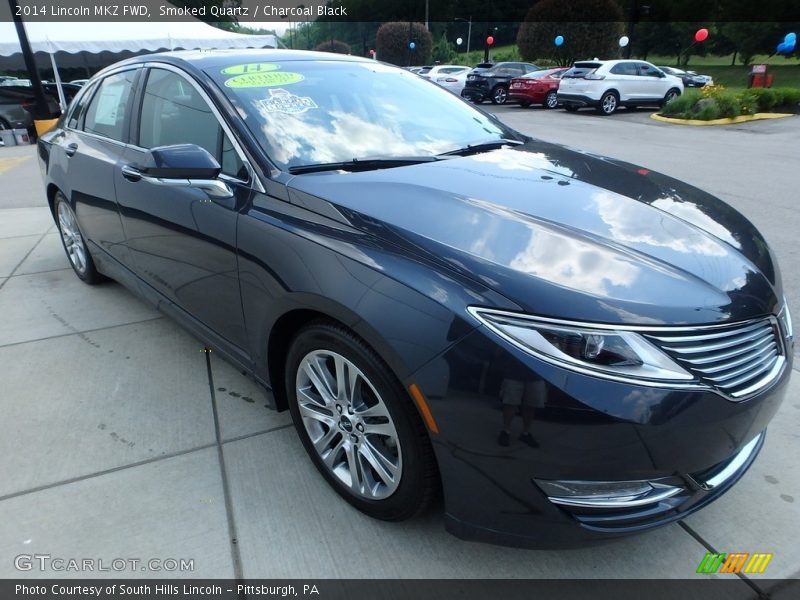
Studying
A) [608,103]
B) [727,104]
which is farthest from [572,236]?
[608,103]

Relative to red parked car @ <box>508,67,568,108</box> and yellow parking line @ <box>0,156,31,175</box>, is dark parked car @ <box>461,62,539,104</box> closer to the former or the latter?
red parked car @ <box>508,67,568,108</box>

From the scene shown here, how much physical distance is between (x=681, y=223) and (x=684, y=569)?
1.26 metres

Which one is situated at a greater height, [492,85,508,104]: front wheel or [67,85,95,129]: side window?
Answer: [67,85,95,129]: side window

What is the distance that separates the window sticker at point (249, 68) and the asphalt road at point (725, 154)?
3553mm

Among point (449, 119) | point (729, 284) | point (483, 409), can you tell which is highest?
point (449, 119)

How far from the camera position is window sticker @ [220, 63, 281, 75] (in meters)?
2.72

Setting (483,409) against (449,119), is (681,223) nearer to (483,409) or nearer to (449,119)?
(483,409)

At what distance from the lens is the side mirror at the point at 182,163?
2.30 meters

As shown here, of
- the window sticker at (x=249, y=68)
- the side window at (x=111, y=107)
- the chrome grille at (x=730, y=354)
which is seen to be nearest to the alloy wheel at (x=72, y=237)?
the side window at (x=111, y=107)

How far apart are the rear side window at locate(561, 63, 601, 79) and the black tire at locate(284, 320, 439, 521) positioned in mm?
19170

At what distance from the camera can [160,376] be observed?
3268 millimetres

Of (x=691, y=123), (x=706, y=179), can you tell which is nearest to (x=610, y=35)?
(x=691, y=123)

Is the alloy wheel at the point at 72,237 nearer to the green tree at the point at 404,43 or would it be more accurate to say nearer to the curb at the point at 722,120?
the curb at the point at 722,120

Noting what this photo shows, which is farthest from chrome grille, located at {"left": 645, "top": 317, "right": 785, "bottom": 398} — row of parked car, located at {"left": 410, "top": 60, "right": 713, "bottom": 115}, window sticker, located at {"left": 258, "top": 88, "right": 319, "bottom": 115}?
row of parked car, located at {"left": 410, "top": 60, "right": 713, "bottom": 115}
